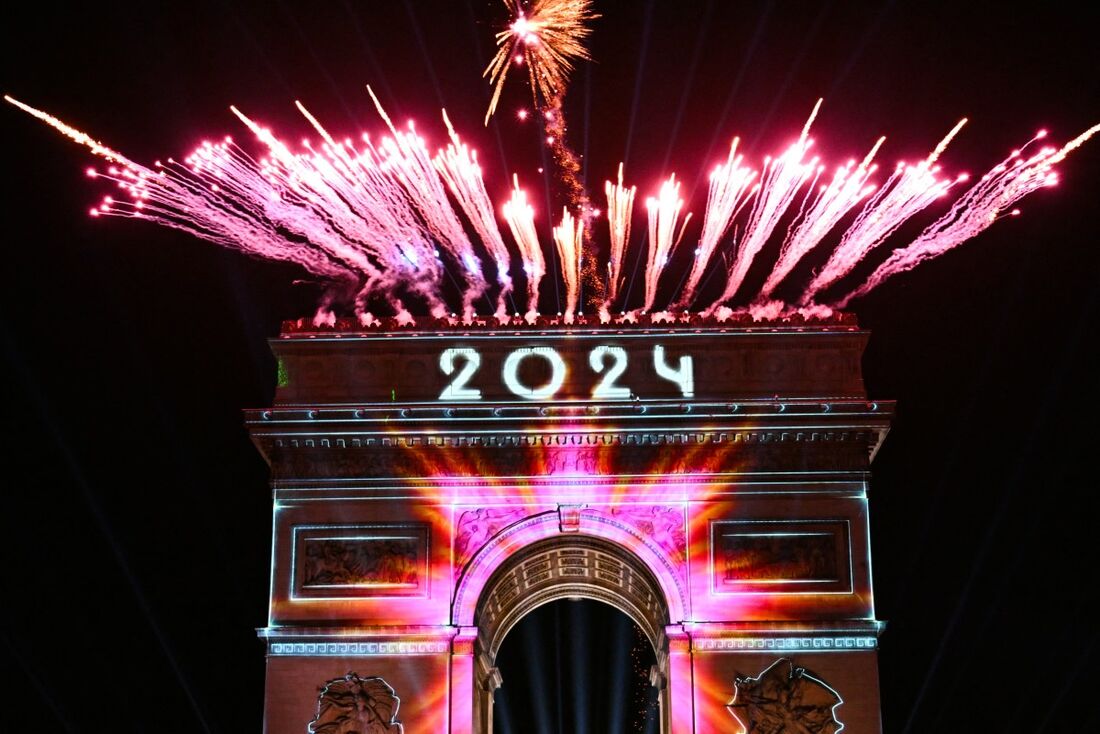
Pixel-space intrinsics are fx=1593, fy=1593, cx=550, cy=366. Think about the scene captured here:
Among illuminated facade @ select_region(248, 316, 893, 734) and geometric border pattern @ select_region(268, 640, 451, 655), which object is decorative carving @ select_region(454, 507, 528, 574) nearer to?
illuminated facade @ select_region(248, 316, 893, 734)

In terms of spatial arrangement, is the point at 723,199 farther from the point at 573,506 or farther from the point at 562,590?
the point at 562,590

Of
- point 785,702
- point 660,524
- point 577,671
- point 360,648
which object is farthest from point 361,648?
point 577,671

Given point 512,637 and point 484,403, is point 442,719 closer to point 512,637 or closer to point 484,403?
point 484,403

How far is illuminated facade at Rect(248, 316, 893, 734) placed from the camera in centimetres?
2758

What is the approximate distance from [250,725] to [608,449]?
11802 mm

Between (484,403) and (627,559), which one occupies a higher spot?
(484,403)

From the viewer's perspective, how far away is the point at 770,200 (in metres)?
28.8

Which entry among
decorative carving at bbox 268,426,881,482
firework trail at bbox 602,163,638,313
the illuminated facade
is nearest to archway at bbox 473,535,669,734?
the illuminated facade

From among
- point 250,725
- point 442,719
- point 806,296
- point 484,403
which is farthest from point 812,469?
point 250,725

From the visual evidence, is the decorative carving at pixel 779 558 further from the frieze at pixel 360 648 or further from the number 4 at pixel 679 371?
the frieze at pixel 360 648

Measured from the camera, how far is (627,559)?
29062 millimetres

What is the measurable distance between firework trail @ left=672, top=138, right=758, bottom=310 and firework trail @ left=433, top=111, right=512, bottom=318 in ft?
12.2

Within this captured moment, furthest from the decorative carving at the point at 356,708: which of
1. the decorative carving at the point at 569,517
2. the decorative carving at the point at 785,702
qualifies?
the decorative carving at the point at 785,702

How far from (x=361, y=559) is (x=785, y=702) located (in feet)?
25.7
